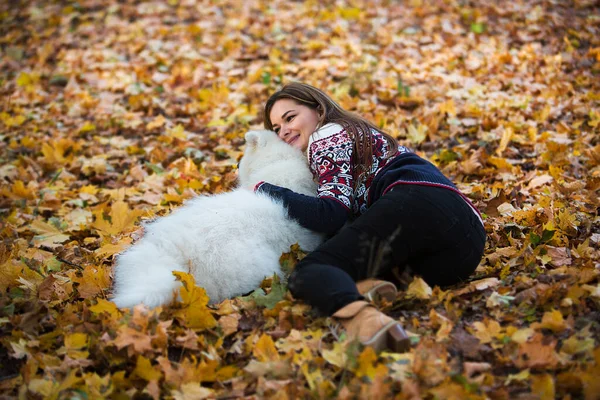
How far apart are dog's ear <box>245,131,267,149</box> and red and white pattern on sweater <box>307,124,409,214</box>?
39cm

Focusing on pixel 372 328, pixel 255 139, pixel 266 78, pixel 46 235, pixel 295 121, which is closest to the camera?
pixel 372 328

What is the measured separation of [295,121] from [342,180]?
712 mm

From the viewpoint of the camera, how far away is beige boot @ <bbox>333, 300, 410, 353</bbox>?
2.10 meters

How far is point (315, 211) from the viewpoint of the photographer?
282 cm

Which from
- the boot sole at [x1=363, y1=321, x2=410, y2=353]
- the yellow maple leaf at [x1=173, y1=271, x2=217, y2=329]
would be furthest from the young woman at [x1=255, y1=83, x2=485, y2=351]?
the yellow maple leaf at [x1=173, y1=271, x2=217, y2=329]

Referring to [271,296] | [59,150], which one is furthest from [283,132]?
[59,150]

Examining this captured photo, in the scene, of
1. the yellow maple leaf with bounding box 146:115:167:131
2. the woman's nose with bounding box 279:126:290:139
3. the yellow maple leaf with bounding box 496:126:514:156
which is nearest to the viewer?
the woman's nose with bounding box 279:126:290:139

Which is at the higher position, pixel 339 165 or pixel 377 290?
pixel 339 165

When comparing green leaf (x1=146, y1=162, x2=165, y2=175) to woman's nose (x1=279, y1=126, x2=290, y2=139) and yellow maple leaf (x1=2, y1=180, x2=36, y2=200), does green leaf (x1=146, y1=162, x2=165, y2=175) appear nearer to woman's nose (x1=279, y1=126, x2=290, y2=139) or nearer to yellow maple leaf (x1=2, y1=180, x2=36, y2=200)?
yellow maple leaf (x1=2, y1=180, x2=36, y2=200)

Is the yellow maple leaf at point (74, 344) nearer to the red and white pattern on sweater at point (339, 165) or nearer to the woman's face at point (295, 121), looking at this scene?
the red and white pattern on sweater at point (339, 165)

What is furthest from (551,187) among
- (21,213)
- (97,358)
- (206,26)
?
(206,26)

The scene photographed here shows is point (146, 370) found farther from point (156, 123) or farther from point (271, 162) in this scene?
point (156, 123)

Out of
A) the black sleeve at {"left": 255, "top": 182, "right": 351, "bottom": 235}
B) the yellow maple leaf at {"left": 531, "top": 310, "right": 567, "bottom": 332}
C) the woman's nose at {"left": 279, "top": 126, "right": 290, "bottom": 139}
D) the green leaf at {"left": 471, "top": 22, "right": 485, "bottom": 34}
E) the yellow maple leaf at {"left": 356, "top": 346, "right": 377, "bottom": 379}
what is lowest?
the yellow maple leaf at {"left": 531, "top": 310, "right": 567, "bottom": 332}

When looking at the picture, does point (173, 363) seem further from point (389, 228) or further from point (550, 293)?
point (550, 293)
